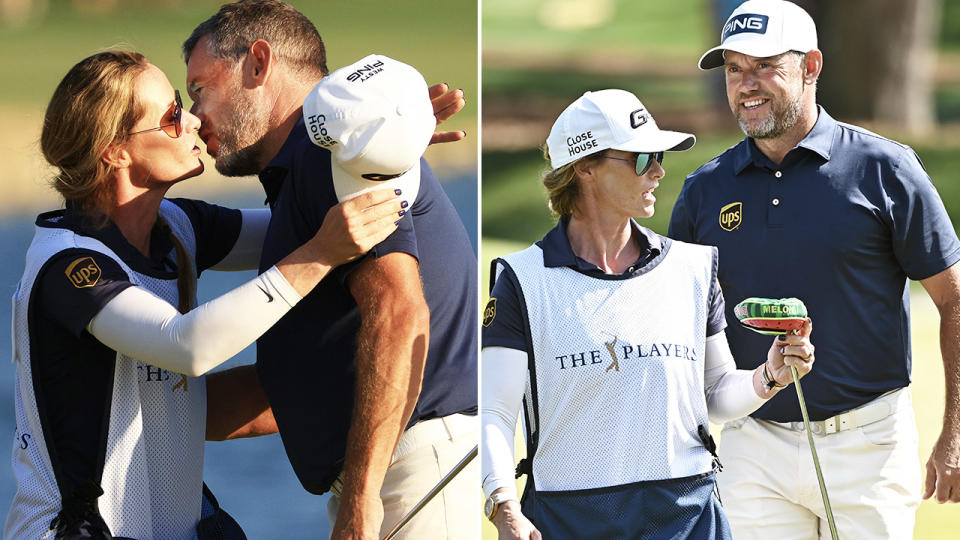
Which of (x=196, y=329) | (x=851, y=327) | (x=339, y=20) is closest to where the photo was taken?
(x=196, y=329)

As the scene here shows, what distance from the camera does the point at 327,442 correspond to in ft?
8.41

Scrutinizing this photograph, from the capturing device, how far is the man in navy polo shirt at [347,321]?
2.38 meters

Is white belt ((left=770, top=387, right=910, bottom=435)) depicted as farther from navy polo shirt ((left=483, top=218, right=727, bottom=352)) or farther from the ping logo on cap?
the ping logo on cap

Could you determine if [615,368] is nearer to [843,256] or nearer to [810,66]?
[843,256]

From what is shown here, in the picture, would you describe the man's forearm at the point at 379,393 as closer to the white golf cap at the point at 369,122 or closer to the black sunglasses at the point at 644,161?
the white golf cap at the point at 369,122

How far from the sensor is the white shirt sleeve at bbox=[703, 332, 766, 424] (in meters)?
2.60

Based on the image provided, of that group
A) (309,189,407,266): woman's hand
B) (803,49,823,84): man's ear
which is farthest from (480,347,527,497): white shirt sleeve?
(803,49,823,84): man's ear

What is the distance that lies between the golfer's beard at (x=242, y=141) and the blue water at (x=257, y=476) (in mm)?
4562

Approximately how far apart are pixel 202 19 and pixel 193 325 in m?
12.1

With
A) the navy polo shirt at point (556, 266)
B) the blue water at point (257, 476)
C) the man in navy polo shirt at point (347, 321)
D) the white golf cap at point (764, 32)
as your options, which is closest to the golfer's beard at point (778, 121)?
the white golf cap at point (764, 32)

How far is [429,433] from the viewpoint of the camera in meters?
2.61

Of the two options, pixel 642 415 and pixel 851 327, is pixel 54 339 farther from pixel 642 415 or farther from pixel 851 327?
pixel 851 327

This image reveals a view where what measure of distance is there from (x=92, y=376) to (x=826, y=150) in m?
1.72

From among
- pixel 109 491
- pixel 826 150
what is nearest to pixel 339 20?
pixel 826 150
